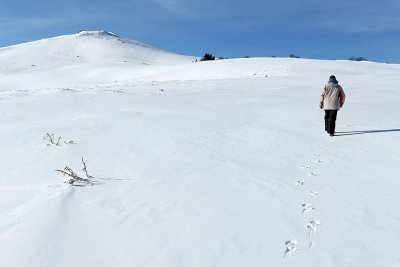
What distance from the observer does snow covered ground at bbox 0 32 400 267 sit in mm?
4008

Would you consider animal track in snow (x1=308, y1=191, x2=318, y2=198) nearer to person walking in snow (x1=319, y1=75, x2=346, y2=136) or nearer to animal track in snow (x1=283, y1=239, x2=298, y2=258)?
animal track in snow (x1=283, y1=239, x2=298, y2=258)

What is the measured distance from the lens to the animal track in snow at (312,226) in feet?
14.3

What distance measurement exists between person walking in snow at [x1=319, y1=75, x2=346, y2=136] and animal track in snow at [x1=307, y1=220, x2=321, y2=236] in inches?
212

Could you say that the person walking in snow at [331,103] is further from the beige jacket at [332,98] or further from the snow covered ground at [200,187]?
the snow covered ground at [200,187]

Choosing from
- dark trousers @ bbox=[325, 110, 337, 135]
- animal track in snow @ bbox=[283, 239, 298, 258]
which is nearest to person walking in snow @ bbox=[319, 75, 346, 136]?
dark trousers @ bbox=[325, 110, 337, 135]

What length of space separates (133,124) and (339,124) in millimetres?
5553

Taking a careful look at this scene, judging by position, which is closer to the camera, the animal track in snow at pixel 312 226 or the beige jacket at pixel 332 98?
the animal track in snow at pixel 312 226

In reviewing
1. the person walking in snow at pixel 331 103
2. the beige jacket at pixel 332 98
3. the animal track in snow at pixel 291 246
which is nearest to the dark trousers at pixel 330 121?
the person walking in snow at pixel 331 103

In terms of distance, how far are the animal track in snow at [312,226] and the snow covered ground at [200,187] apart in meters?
0.02

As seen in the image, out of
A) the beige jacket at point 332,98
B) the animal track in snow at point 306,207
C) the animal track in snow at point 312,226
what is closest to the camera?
the animal track in snow at point 312,226

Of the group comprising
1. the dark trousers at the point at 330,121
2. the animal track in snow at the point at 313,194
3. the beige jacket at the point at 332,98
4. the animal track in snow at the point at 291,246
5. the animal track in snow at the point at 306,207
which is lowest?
the animal track in snow at the point at 313,194

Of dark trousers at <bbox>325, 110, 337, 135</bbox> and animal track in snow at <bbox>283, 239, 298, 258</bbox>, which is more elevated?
dark trousers at <bbox>325, 110, 337, 135</bbox>

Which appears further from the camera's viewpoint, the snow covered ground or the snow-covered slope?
the snow-covered slope

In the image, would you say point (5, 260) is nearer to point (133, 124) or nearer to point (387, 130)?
point (133, 124)
